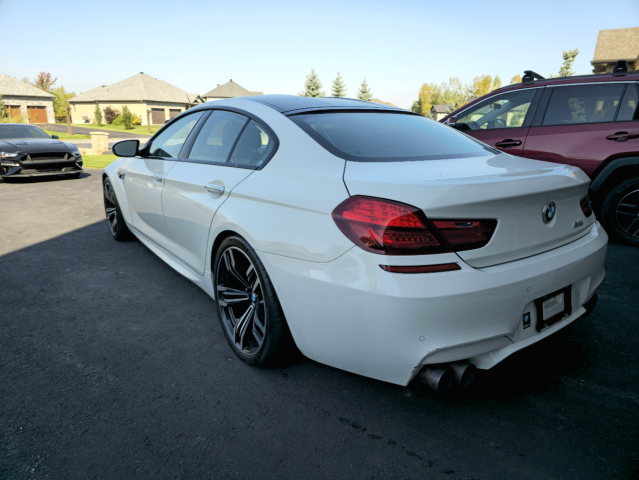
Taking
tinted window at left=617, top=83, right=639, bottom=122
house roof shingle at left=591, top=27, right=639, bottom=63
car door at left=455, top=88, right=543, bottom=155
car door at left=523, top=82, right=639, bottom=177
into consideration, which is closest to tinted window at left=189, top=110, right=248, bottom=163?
car door at left=455, top=88, right=543, bottom=155

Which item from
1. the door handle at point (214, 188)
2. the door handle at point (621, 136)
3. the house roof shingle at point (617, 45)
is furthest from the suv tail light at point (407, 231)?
the house roof shingle at point (617, 45)

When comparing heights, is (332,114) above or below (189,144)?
above

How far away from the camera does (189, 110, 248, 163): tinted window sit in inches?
112

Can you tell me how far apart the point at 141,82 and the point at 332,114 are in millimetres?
70689

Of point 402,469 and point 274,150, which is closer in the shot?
point 402,469

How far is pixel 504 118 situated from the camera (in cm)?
538

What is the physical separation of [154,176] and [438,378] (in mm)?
2837

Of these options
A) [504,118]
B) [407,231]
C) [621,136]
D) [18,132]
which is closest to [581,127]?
[621,136]

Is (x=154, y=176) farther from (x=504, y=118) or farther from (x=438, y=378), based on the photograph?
(x=504, y=118)

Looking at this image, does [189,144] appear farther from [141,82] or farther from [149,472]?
[141,82]

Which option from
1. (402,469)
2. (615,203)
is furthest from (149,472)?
(615,203)

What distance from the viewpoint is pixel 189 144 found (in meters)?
3.31

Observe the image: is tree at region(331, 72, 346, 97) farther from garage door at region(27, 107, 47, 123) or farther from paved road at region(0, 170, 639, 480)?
paved road at region(0, 170, 639, 480)

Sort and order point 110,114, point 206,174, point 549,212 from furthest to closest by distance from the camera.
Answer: point 110,114 → point 206,174 → point 549,212
